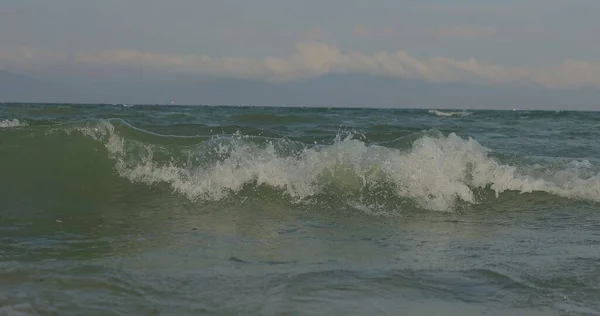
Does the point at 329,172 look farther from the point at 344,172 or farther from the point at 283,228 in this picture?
the point at 283,228

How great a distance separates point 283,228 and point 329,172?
219cm

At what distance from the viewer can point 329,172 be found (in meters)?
7.33

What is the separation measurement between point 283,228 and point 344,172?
2288 millimetres

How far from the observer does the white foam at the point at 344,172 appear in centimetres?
694

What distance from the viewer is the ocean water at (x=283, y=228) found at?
10.6 feet

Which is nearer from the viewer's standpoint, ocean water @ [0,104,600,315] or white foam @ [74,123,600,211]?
ocean water @ [0,104,600,315]

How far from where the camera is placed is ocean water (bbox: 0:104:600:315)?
128 inches

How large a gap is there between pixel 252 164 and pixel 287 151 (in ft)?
2.52

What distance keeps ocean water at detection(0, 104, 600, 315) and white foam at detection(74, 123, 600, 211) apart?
0.02m

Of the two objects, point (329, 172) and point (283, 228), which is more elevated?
point (329, 172)

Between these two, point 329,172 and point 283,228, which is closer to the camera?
point 283,228

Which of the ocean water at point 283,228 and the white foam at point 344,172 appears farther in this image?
the white foam at point 344,172

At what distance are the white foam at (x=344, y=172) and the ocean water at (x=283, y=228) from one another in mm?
23

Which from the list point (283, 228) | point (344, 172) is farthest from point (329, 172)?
point (283, 228)
